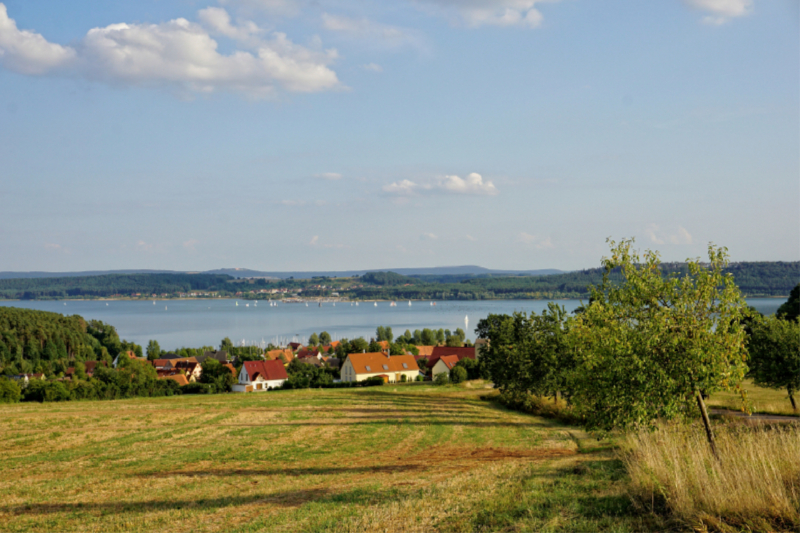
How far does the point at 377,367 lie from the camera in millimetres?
80125

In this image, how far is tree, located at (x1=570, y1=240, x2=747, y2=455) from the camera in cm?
1177

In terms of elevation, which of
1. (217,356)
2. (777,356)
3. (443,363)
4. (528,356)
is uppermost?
(777,356)

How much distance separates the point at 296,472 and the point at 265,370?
68014 mm

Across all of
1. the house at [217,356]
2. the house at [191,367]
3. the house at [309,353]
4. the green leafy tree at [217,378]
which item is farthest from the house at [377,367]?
the house at [217,356]

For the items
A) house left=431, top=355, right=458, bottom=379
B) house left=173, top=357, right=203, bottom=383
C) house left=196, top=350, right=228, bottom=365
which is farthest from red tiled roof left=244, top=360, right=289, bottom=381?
house left=196, top=350, right=228, bottom=365

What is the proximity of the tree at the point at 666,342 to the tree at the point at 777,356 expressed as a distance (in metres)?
22.0

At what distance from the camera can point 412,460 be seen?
17.8 metres

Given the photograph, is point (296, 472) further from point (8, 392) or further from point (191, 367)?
point (191, 367)

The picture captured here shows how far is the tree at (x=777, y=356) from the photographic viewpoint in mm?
30641

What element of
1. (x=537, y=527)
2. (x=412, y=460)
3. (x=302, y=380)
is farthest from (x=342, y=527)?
(x=302, y=380)

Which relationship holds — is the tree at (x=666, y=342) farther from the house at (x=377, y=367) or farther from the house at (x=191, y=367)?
the house at (x=191, y=367)

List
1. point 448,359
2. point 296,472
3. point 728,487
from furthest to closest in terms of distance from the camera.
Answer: point 448,359 < point 296,472 < point 728,487

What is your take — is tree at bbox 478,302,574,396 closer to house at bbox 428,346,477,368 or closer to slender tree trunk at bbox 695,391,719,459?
slender tree trunk at bbox 695,391,719,459

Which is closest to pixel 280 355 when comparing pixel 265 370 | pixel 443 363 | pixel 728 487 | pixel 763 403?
pixel 265 370
